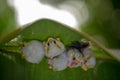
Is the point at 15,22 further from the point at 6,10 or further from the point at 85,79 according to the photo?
the point at 85,79

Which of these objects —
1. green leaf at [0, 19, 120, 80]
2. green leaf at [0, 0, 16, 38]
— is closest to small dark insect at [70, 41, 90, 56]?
green leaf at [0, 19, 120, 80]

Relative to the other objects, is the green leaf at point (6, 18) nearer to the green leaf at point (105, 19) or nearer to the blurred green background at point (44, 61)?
the green leaf at point (105, 19)

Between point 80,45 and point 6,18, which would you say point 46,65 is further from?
point 6,18

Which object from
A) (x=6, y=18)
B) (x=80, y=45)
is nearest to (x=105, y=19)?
(x=6, y=18)

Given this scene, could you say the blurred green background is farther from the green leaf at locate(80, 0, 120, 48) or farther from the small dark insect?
the green leaf at locate(80, 0, 120, 48)

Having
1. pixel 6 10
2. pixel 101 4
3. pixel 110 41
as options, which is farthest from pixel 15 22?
pixel 101 4

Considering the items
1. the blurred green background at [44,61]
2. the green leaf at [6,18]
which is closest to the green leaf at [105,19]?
the green leaf at [6,18]

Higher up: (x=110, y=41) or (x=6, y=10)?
(x=6, y=10)
